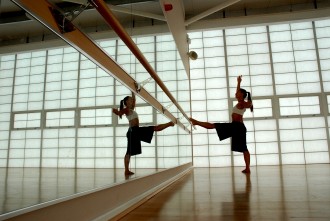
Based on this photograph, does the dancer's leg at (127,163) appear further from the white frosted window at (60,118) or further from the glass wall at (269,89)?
the glass wall at (269,89)

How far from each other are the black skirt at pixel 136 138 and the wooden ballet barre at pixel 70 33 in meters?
0.35

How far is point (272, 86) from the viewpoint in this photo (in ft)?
30.8

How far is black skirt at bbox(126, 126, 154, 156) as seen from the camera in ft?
5.65

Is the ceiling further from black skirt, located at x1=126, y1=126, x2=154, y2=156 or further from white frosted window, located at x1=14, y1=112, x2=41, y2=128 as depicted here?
black skirt, located at x1=126, y1=126, x2=154, y2=156

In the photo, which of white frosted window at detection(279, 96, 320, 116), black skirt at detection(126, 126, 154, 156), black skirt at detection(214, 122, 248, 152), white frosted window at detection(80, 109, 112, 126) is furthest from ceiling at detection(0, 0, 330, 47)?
white frosted window at detection(279, 96, 320, 116)

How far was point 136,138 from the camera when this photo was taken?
188 cm

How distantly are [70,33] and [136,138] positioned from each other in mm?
989

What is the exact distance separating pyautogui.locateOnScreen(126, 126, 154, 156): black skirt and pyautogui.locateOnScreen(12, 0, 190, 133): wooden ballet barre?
351 millimetres

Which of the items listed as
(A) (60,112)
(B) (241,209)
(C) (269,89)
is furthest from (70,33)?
(C) (269,89)

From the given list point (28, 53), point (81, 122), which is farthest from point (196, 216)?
point (28, 53)

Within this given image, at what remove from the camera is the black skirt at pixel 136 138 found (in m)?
1.72

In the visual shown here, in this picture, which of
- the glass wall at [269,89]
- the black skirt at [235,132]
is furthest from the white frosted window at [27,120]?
the glass wall at [269,89]

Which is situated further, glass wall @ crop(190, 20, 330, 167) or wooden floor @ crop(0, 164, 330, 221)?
glass wall @ crop(190, 20, 330, 167)

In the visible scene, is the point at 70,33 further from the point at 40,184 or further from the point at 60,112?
the point at 40,184
